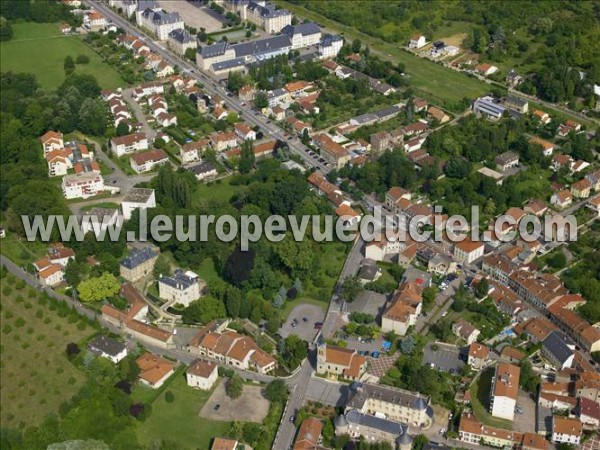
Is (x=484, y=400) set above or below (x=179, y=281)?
above

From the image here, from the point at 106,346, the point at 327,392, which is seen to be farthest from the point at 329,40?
the point at 327,392

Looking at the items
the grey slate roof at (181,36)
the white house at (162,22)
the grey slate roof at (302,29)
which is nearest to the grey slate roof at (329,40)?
the grey slate roof at (302,29)

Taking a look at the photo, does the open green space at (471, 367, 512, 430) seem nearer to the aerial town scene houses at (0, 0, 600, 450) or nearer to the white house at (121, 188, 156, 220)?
the aerial town scene houses at (0, 0, 600, 450)

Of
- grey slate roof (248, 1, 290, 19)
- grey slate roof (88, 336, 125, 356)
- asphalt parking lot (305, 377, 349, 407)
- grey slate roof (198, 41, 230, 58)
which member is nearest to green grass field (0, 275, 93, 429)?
grey slate roof (88, 336, 125, 356)

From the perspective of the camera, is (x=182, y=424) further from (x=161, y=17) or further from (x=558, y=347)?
(x=161, y=17)

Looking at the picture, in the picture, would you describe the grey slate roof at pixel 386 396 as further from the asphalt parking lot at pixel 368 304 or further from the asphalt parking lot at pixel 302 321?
the asphalt parking lot at pixel 368 304

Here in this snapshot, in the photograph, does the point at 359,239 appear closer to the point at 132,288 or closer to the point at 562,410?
the point at 132,288
